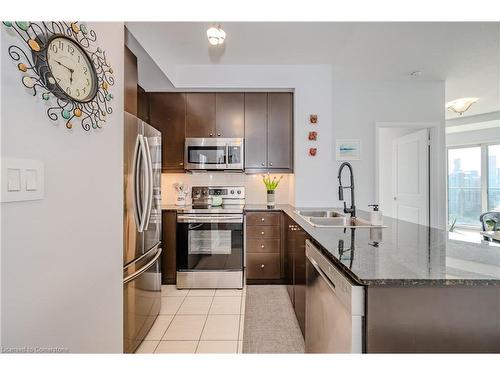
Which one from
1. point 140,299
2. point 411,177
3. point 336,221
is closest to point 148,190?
point 140,299

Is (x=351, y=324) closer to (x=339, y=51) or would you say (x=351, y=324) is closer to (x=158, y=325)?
(x=158, y=325)

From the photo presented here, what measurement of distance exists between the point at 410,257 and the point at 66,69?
5.08 feet

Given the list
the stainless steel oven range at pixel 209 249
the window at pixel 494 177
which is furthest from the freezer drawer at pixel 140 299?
the window at pixel 494 177

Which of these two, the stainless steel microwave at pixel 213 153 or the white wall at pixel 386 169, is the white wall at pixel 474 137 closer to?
the white wall at pixel 386 169

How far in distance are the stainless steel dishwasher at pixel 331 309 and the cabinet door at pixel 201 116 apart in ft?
7.30

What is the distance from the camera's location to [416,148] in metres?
3.75

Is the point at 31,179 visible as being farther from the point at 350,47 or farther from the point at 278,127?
the point at 350,47

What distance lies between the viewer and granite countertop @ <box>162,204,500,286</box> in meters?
0.83

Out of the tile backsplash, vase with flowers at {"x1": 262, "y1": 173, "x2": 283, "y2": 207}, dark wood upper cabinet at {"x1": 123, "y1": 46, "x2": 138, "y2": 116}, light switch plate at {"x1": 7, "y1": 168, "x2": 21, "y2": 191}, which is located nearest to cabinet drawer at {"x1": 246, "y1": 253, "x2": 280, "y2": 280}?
vase with flowers at {"x1": 262, "y1": 173, "x2": 283, "y2": 207}

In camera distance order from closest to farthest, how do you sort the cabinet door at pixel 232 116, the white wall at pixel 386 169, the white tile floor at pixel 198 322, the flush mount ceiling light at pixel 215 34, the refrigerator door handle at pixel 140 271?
the refrigerator door handle at pixel 140 271 < the white tile floor at pixel 198 322 < the flush mount ceiling light at pixel 215 34 < the cabinet door at pixel 232 116 < the white wall at pixel 386 169

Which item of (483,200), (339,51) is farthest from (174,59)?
(483,200)

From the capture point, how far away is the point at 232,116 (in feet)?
10.8

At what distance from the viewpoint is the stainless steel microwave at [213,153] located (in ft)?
10.5

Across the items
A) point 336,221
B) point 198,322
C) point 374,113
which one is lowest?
point 198,322
